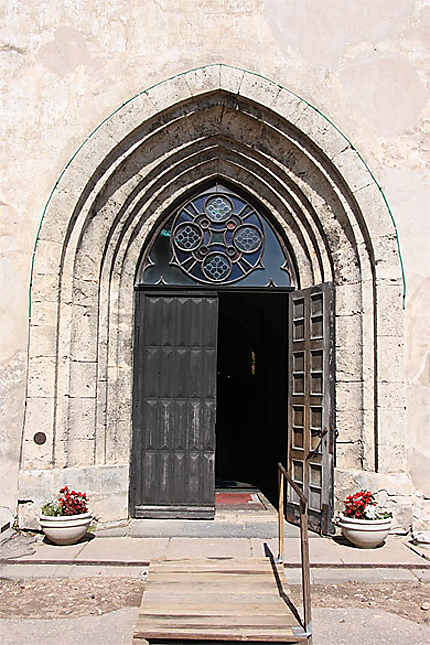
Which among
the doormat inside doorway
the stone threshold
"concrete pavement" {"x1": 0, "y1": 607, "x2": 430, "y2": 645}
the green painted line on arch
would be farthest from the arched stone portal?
"concrete pavement" {"x1": 0, "y1": 607, "x2": 430, "y2": 645}

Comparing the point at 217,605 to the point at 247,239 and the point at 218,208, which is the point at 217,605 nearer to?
the point at 247,239

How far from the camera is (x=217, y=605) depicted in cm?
354

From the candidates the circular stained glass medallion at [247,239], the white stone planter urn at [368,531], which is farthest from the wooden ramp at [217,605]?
the circular stained glass medallion at [247,239]

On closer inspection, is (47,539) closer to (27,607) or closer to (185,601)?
(27,607)

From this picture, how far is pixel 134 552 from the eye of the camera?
5.47m

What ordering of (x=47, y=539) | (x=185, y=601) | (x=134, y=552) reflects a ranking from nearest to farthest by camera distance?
(x=185, y=601) → (x=134, y=552) → (x=47, y=539)

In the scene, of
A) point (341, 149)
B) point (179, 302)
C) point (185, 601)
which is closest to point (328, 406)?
point (179, 302)

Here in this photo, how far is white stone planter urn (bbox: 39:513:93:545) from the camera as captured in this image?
5570 mm

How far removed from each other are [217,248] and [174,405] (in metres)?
1.72

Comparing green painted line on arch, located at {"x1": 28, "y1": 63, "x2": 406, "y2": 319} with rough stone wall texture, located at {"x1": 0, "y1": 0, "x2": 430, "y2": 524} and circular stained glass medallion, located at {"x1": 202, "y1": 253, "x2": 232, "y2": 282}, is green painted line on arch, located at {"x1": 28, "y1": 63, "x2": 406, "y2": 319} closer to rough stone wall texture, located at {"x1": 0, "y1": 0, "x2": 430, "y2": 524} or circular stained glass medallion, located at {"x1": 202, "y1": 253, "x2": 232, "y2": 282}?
rough stone wall texture, located at {"x1": 0, "y1": 0, "x2": 430, "y2": 524}

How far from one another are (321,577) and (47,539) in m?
2.48

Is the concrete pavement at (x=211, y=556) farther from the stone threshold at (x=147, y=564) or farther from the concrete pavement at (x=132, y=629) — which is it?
the concrete pavement at (x=132, y=629)

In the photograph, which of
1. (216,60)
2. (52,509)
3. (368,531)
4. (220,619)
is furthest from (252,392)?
(220,619)

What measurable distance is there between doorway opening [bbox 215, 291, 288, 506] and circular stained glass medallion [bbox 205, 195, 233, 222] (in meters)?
1.68
